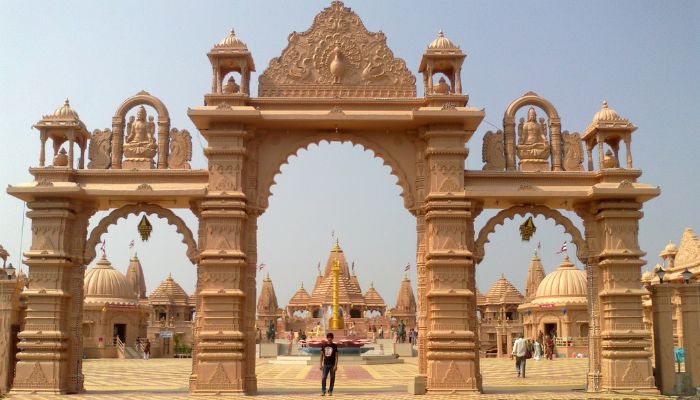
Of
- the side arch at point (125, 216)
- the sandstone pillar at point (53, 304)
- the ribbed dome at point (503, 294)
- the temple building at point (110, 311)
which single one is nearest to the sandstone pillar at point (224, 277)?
the side arch at point (125, 216)

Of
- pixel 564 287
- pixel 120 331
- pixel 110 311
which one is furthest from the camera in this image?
pixel 120 331

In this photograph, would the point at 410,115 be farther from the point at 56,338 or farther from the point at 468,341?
the point at 56,338

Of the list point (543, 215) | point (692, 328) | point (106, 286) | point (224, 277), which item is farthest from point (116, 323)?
point (692, 328)

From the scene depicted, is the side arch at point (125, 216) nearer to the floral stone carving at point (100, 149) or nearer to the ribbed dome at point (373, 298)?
the floral stone carving at point (100, 149)

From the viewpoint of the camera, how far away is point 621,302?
15438 mm

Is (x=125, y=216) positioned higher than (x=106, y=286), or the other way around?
(x=125, y=216)

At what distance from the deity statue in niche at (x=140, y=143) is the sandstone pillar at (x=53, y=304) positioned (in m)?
1.45

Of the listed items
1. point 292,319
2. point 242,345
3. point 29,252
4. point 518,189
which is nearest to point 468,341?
point 518,189

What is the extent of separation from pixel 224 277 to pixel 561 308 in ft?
105

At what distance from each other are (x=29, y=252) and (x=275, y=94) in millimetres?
5858

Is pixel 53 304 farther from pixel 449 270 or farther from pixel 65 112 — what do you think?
pixel 449 270

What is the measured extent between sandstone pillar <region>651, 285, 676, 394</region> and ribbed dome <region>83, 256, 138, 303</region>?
3649 centimetres

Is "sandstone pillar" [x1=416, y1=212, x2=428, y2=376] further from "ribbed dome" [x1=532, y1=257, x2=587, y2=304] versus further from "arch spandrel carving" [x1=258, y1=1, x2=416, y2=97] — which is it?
"ribbed dome" [x1=532, y1=257, x2=587, y2=304]

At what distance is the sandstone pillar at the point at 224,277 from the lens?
14.9m
